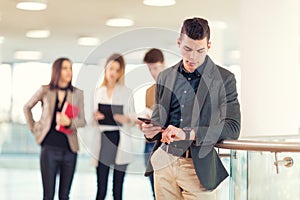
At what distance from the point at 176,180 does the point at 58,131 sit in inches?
94.5

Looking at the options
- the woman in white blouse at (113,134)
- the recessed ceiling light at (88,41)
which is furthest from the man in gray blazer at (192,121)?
the recessed ceiling light at (88,41)

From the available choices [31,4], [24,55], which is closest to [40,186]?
[24,55]

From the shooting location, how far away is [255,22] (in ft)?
13.5

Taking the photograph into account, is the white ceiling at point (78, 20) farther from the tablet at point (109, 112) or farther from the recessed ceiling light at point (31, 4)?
the tablet at point (109, 112)

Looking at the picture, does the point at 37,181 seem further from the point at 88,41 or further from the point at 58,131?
the point at 88,41

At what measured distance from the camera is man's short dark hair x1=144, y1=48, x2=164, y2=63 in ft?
15.5

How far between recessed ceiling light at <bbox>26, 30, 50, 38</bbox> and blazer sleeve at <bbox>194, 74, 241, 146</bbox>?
9.43ft

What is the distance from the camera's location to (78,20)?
17.3 ft

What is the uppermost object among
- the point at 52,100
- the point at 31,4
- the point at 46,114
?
the point at 31,4

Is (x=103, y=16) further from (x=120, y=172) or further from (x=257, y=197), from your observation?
(x=257, y=197)

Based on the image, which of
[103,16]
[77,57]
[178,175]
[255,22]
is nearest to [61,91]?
[77,57]

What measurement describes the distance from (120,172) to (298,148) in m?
2.85

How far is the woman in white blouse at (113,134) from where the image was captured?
15.5 ft

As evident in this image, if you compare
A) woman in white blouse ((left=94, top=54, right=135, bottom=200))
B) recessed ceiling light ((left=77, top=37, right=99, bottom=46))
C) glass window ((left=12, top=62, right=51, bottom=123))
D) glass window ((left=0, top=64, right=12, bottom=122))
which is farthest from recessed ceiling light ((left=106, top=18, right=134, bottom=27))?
glass window ((left=0, top=64, right=12, bottom=122))
